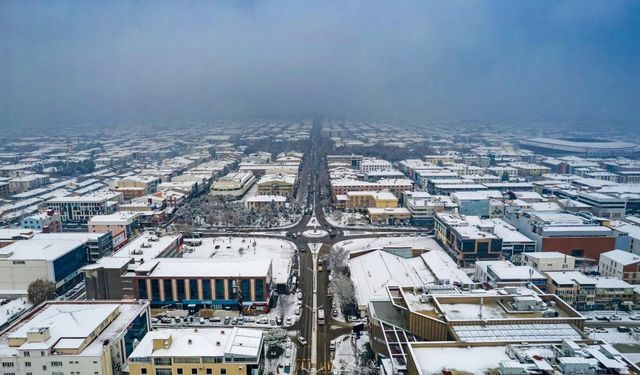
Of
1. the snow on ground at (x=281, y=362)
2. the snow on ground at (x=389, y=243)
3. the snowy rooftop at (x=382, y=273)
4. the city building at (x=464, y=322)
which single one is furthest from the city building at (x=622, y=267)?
the snow on ground at (x=281, y=362)

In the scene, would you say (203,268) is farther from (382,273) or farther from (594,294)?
(594,294)

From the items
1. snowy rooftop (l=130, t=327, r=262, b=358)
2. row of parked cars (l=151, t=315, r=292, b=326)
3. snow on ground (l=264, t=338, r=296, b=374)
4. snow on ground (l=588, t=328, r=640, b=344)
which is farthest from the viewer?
row of parked cars (l=151, t=315, r=292, b=326)

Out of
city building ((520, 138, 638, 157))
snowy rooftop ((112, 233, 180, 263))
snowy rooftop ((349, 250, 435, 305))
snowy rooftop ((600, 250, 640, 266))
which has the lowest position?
snowy rooftop ((349, 250, 435, 305))

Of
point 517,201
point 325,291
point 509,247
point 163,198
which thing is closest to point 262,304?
point 325,291

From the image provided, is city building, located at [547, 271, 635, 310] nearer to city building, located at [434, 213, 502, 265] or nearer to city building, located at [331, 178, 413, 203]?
city building, located at [434, 213, 502, 265]

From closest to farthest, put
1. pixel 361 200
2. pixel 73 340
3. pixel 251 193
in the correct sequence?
pixel 73 340
pixel 361 200
pixel 251 193

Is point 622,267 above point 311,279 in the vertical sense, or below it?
above

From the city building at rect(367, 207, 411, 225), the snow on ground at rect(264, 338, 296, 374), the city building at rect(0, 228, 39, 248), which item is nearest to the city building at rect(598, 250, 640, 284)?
the city building at rect(367, 207, 411, 225)

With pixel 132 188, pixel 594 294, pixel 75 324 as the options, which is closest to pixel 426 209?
pixel 594 294
